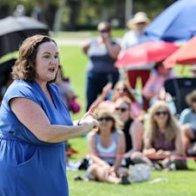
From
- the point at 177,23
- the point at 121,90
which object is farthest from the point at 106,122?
the point at 121,90

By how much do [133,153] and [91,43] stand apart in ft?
15.1

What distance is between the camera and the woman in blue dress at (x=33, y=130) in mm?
5480

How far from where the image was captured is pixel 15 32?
494 inches

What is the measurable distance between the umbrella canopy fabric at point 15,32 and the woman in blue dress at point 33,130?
22.5ft

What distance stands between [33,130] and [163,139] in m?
5.92

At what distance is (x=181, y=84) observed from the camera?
1416 centimetres

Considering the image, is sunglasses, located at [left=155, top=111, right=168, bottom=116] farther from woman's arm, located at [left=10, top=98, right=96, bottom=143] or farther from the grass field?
woman's arm, located at [left=10, top=98, right=96, bottom=143]

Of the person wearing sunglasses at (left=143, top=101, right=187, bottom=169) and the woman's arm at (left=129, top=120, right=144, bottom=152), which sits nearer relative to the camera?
the person wearing sunglasses at (left=143, top=101, right=187, bottom=169)

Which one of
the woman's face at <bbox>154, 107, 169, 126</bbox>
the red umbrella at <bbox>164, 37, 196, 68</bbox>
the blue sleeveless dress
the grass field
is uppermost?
the red umbrella at <bbox>164, 37, 196, 68</bbox>

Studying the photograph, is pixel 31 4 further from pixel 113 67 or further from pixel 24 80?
pixel 24 80

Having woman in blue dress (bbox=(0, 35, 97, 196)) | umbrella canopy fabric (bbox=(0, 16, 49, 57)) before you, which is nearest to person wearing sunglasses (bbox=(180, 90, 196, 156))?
umbrella canopy fabric (bbox=(0, 16, 49, 57))

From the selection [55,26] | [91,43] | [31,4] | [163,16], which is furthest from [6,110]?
[31,4]

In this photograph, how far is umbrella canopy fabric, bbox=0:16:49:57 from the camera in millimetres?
12516

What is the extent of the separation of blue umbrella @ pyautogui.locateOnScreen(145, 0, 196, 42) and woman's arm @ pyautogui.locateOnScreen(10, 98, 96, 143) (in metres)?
5.78
